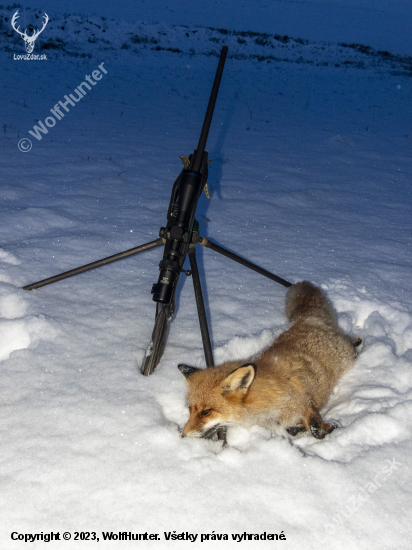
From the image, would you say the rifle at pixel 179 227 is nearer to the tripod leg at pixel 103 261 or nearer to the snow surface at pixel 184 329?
the tripod leg at pixel 103 261

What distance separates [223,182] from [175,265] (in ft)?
13.9

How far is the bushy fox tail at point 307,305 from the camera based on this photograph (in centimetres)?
312

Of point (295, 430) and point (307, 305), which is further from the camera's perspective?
point (307, 305)

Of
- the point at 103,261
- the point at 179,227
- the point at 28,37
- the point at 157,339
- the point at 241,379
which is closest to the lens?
the point at 241,379

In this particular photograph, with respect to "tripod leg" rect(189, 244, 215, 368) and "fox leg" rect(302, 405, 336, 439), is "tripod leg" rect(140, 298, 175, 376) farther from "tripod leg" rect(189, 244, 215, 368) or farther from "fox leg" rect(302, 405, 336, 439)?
"fox leg" rect(302, 405, 336, 439)

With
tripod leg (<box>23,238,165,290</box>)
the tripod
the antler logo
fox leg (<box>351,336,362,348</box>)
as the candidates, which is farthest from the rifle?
the antler logo

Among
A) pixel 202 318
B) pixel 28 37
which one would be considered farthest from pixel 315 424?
pixel 28 37

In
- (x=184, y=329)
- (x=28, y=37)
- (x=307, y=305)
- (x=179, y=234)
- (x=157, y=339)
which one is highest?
(x=28, y=37)

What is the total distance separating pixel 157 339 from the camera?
2566 mm

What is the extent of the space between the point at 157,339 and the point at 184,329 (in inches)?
24.5

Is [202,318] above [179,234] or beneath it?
beneath

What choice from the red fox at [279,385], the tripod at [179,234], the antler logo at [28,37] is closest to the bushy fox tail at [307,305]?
the red fox at [279,385]

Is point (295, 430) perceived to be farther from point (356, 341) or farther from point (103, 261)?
point (103, 261)

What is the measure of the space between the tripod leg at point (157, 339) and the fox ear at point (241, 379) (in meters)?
0.64
